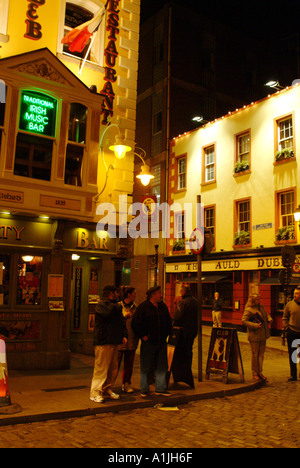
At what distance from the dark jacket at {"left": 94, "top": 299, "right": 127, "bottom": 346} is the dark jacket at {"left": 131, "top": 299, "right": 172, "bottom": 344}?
0.35 metres

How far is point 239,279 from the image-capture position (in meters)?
22.4

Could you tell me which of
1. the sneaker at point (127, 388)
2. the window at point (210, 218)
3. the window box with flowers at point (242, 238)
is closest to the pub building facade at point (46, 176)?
the sneaker at point (127, 388)

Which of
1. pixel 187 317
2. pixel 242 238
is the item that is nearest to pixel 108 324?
pixel 187 317

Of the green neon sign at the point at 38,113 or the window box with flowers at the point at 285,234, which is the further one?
the window box with flowers at the point at 285,234

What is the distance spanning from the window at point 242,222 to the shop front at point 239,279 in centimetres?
72

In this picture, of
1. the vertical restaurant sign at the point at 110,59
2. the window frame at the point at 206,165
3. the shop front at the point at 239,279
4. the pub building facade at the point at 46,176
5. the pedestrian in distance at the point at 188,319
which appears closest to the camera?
the pedestrian in distance at the point at 188,319

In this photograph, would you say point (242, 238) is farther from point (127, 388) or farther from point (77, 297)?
point (127, 388)

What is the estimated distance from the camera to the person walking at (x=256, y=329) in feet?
31.2

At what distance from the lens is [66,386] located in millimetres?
8523

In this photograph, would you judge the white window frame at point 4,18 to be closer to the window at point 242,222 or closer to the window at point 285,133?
the window at point 285,133

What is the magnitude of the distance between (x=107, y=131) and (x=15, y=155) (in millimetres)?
2798

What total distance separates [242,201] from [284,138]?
3868 mm
